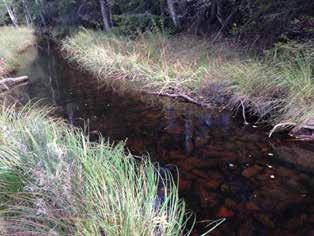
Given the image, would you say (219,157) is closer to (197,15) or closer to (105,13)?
(197,15)

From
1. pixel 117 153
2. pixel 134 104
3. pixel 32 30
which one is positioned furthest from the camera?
pixel 32 30

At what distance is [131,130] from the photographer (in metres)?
5.70

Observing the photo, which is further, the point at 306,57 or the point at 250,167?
the point at 306,57

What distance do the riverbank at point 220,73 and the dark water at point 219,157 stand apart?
35cm

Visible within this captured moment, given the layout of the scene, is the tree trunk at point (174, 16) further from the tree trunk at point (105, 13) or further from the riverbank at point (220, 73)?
the tree trunk at point (105, 13)

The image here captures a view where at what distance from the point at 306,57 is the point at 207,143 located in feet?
7.65

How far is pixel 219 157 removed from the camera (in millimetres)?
Result: 4453

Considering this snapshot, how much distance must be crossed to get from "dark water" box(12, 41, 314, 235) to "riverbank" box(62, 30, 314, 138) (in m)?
0.35

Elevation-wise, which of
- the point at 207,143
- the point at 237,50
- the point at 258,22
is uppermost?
the point at 258,22

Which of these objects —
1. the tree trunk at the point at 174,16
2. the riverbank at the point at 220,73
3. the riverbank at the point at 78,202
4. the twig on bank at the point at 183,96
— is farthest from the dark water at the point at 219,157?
the tree trunk at the point at 174,16

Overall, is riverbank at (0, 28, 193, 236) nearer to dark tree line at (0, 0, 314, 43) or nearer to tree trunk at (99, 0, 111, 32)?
dark tree line at (0, 0, 314, 43)

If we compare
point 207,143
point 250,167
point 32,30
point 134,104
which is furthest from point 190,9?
point 32,30

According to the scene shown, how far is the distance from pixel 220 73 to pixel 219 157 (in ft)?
9.07

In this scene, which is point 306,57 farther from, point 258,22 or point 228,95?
point 258,22
